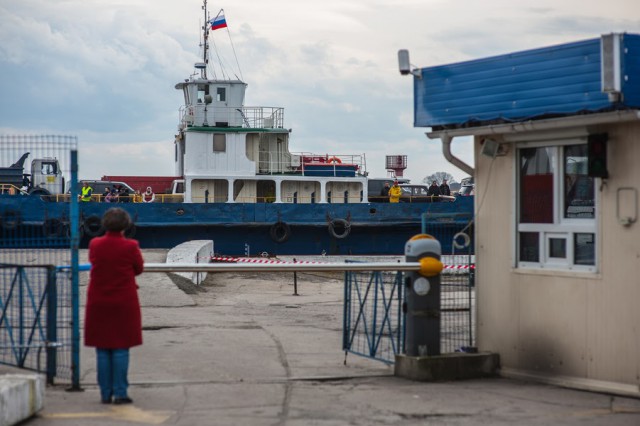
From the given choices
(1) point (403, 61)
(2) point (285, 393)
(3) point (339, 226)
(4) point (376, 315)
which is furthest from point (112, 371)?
(3) point (339, 226)

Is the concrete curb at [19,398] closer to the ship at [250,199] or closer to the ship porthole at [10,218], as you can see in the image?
the ship porthole at [10,218]

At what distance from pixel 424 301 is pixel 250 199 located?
90.0ft

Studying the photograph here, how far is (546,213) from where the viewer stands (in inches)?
352

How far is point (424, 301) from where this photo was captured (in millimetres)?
8773

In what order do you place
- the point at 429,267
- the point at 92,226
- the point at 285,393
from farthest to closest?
the point at 92,226
the point at 429,267
the point at 285,393

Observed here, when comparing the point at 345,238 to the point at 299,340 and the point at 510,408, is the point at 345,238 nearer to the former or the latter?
the point at 299,340

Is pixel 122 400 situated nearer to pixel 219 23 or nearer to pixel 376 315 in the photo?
pixel 376 315

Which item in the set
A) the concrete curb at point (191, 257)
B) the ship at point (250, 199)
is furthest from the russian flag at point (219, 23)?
the concrete curb at point (191, 257)

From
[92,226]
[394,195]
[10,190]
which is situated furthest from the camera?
[394,195]

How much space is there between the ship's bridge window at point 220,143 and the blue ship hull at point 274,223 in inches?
153

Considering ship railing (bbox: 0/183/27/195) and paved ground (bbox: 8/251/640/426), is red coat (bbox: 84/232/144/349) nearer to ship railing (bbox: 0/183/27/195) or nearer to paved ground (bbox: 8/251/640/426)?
paved ground (bbox: 8/251/640/426)

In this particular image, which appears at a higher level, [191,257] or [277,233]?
[277,233]

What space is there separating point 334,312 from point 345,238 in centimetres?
1843

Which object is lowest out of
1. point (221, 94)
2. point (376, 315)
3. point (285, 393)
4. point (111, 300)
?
point (285, 393)
